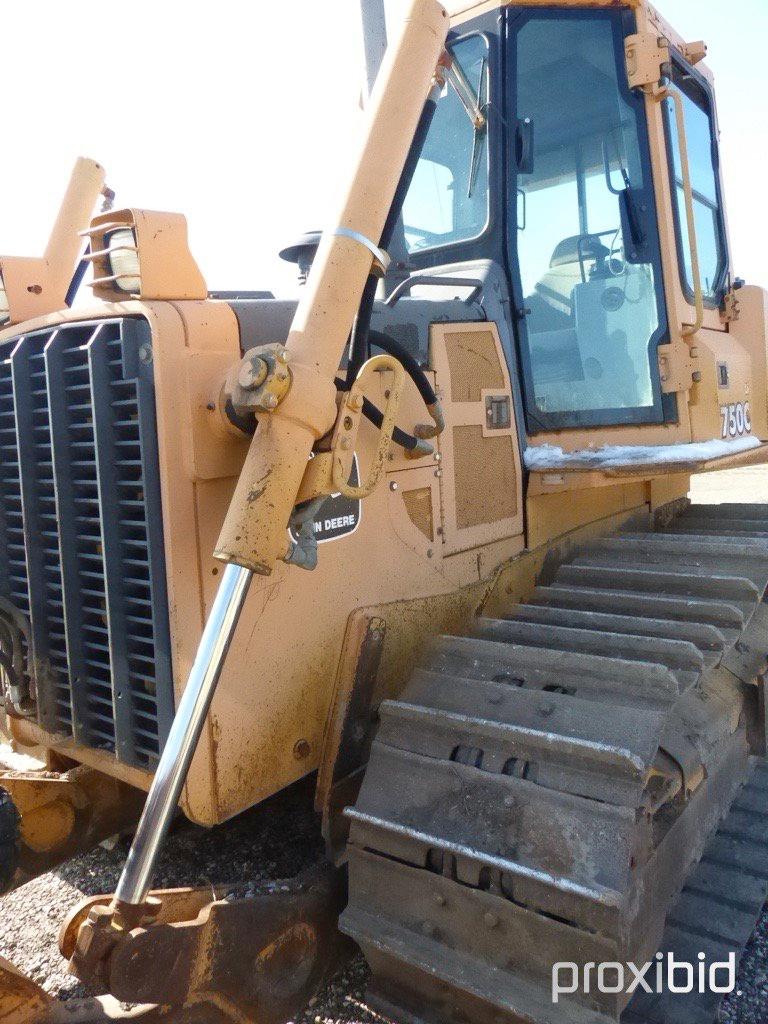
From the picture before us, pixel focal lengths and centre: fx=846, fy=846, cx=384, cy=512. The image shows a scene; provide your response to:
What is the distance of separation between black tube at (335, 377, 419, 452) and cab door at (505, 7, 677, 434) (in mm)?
842

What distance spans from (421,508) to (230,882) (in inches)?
48.3

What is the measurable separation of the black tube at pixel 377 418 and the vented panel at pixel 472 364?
420 mm

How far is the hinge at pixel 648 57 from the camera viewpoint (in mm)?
2943

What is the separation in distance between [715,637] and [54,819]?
177 cm

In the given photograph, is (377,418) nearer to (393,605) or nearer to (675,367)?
(393,605)

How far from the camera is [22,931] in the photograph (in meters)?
2.50

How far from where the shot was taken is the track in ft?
5.32

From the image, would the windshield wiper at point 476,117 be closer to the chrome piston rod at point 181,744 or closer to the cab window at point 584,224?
the cab window at point 584,224

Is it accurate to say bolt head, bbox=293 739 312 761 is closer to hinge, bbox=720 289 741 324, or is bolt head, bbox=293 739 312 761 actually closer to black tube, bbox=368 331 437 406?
black tube, bbox=368 331 437 406

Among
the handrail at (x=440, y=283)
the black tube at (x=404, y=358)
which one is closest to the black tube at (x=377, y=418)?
the black tube at (x=404, y=358)

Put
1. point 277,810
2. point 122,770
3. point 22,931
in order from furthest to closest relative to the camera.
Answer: point 277,810 < point 22,931 < point 122,770

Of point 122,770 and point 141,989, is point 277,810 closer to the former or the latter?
point 122,770

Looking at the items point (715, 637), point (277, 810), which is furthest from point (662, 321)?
point (277, 810)

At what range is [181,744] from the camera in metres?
1.52
